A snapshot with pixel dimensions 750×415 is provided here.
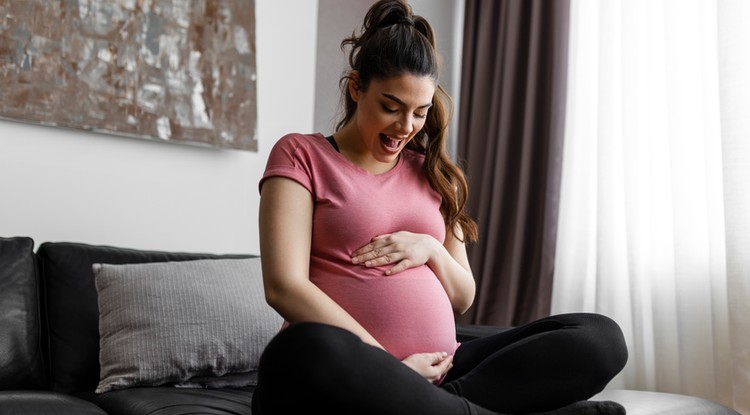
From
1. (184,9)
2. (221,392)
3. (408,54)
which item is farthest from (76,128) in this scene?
(408,54)

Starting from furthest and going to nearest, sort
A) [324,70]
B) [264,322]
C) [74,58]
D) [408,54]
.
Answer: [324,70] → [74,58] → [264,322] → [408,54]

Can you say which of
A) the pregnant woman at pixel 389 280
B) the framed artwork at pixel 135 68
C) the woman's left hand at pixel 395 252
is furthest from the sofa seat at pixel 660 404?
the framed artwork at pixel 135 68

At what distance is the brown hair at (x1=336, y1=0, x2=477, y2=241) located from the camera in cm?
171

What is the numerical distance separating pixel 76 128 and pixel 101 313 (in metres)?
0.67

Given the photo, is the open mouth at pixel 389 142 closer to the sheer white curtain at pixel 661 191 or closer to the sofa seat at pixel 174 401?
the sofa seat at pixel 174 401

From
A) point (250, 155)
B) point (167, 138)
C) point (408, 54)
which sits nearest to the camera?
point (408, 54)

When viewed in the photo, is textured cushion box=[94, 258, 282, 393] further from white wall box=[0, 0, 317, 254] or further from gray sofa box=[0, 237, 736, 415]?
white wall box=[0, 0, 317, 254]

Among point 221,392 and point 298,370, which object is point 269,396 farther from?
point 221,392

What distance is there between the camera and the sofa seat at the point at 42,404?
5.52 feet

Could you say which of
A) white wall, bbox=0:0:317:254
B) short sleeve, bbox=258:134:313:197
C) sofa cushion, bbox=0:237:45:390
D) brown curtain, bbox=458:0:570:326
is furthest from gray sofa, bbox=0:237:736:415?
brown curtain, bbox=458:0:570:326

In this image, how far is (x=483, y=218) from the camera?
3488 mm

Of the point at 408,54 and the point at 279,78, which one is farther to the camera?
the point at 279,78

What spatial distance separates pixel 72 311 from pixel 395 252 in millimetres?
972

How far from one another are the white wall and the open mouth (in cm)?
118
